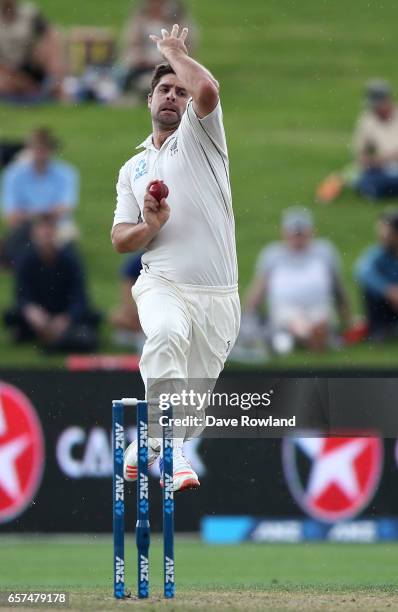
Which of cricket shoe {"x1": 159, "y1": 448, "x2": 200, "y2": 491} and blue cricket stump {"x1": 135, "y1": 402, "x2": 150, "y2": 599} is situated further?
cricket shoe {"x1": 159, "y1": 448, "x2": 200, "y2": 491}

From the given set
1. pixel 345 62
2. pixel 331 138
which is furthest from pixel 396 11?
pixel 331 138

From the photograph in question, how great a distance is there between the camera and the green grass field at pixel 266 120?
53.5ft

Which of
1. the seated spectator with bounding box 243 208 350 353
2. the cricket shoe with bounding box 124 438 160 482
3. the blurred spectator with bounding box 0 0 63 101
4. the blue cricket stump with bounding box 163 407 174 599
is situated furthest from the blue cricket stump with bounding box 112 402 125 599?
the blurred spectator with bounding box 0 0 63 101

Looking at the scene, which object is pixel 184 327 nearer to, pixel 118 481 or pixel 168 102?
pixel 118 481

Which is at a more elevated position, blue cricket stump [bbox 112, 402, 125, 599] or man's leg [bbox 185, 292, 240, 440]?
man's leg [bbox 185, 292, 240, 440]

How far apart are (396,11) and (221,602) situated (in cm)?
1443

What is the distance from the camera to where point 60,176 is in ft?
Answer: 49.6

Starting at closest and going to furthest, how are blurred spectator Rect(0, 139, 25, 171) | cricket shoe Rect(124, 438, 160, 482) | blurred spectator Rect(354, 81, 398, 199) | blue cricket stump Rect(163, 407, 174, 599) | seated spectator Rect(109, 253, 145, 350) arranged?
blue cricket stump Rect(163, 407, 174, 599)
cricket shoe Rect(124, 438, 160, 482)
seated spectator Rect(109, 253, 145, 350)
blurred spectator Rect(0, 139, 25, 171)
blurred spectator Rect(354, 81, 398, 199)

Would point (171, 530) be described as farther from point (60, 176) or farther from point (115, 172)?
point (115, 172)

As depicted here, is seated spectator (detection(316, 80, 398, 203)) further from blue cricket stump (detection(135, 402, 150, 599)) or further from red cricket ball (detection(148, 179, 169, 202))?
blue cricket stump (detection(135, 402, 150, 599))

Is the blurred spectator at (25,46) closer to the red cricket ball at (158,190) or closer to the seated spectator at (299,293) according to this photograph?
the seated spectator at (299,293)

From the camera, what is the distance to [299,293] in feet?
47.2

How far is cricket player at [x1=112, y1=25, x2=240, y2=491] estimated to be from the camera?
7148mm

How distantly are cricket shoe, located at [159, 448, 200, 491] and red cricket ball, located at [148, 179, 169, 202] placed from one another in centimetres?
126
